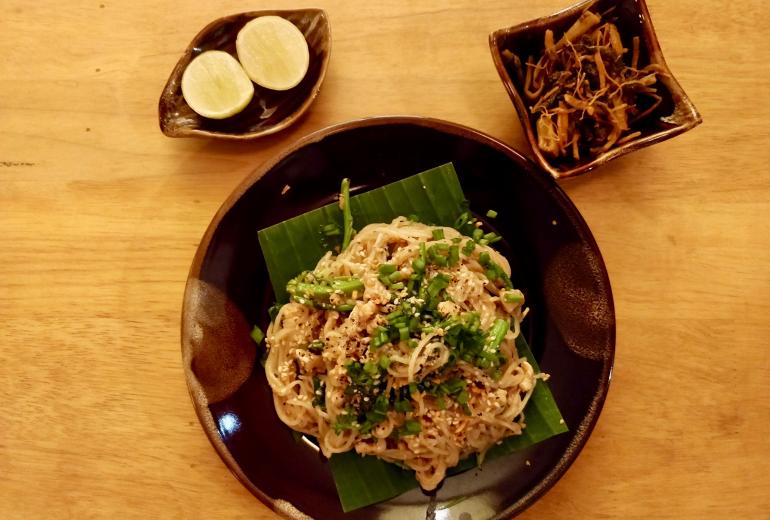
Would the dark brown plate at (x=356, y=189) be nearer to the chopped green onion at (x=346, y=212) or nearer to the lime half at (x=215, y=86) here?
the chopped green onion at (x=346, y=212)

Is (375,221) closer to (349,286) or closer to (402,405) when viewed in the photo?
(349,286)

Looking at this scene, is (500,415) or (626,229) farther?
(626,229)

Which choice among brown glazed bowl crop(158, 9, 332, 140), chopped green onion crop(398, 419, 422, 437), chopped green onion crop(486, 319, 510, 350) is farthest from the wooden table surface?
chopped green onion crop(398, 419, 422, 437)

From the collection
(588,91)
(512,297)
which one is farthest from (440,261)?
(588,91)

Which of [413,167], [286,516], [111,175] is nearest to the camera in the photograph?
[286,516]

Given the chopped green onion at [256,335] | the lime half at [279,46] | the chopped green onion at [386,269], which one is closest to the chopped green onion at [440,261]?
the chopped green onion at [386,269]

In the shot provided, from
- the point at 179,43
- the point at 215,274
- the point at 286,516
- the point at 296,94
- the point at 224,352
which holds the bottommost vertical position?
the point at 286,516

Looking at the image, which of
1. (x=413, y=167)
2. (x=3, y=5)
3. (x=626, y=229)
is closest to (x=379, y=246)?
(x=413, y=167)

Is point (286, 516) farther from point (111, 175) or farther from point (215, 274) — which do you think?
point (111, 175)
